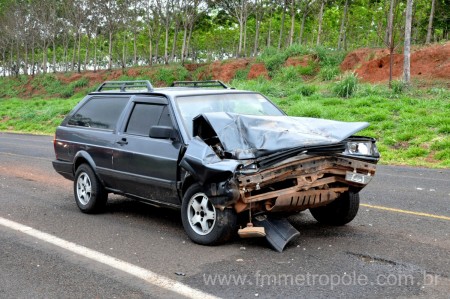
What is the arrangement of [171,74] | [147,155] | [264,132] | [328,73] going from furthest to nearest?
1. [171,74]
2. [328,73]
3. [147,155]
4. [264,132]

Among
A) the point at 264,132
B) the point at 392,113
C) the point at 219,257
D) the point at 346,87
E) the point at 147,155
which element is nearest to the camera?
the point at 219,257

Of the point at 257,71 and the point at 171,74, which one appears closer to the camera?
the point at 257,71

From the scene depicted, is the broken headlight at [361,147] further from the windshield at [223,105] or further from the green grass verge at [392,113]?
the green grass verge at [392,113]

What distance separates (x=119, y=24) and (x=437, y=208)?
43.1 meters

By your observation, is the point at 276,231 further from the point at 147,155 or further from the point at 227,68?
the point at 227,68

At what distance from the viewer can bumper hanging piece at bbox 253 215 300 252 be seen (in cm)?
533

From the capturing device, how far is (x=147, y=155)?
6.25 m

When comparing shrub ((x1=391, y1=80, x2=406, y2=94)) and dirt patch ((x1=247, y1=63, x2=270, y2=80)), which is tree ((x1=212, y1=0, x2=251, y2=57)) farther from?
shrub ((x1=391, y1=80, x2=406, y2=94))

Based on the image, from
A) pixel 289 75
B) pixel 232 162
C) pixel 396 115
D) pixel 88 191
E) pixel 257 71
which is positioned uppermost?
pixel 257 71

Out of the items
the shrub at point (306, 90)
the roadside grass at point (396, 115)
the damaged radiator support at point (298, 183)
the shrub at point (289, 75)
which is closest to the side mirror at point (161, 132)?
the damaged radiator support at point (298, 183)

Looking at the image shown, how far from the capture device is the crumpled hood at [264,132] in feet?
16.8

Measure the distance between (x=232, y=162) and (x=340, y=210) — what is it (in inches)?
75.0

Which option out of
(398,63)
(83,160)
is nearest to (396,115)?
(398,63)

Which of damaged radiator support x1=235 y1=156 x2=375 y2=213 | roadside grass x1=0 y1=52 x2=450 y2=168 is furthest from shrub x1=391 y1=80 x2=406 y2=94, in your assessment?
damaged radiator support x1=235 y1=156 x2=375 y2=213
